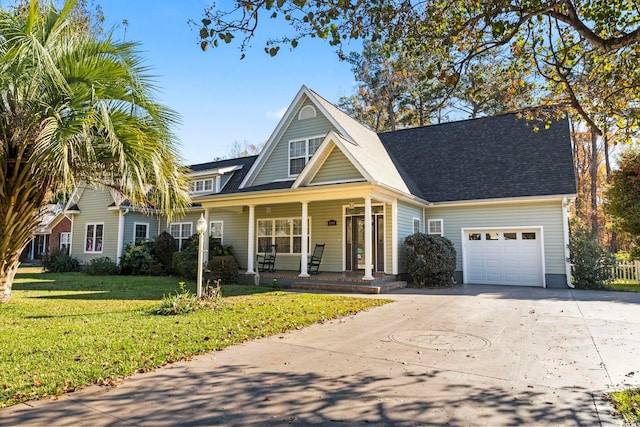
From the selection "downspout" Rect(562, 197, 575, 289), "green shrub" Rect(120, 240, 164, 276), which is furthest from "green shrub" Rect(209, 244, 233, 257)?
"downspout" Rect(562, 197, 575, 289)

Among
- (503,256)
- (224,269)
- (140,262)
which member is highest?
(503,256)

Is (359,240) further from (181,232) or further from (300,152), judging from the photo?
(181,232)

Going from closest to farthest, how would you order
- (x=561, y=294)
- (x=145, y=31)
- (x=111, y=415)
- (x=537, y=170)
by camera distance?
(x=111, y=415) → (x=145, y=31) → (x=561, y=294) → (x=537, y=170)

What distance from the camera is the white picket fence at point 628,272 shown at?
1416 centimetres

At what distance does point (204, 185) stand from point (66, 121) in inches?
502

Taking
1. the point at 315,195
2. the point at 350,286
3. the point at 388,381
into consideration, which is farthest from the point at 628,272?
the point at 388,381

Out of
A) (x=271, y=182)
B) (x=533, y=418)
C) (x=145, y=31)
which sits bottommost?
(x=533, y=418)

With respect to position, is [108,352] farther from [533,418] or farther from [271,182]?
[271,182]

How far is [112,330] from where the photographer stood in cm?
622

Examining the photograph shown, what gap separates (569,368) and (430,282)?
29.9ft

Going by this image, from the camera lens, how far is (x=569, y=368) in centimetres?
471

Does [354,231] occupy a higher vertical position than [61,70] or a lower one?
lower

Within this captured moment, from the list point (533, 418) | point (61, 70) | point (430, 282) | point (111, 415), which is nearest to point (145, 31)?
point (61, 70)

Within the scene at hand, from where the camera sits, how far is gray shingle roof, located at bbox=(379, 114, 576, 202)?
14445 mm
